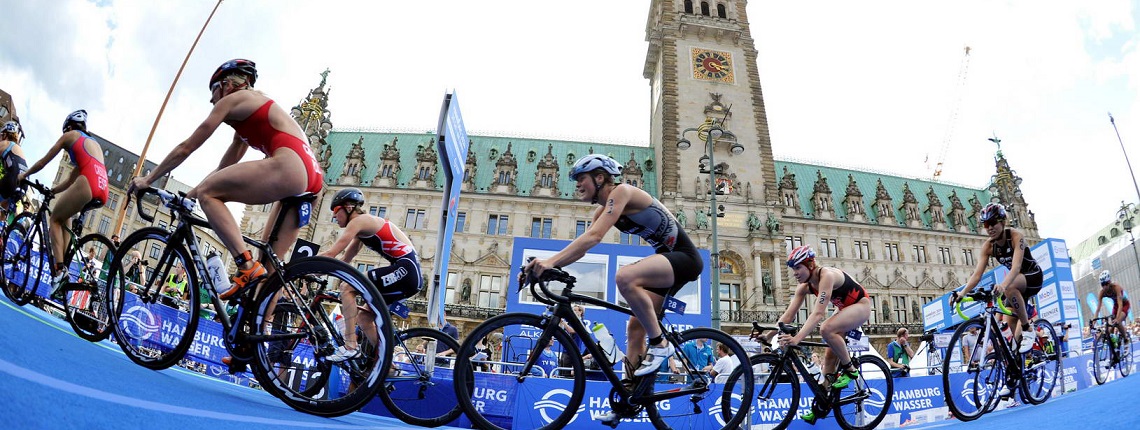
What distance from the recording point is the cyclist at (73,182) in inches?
224

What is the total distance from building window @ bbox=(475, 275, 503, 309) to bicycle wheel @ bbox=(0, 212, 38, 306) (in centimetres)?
3401

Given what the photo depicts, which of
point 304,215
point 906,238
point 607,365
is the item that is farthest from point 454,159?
point 906,238

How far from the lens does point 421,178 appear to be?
4544 centimetres

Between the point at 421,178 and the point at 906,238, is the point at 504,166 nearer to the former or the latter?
the point at 421,178

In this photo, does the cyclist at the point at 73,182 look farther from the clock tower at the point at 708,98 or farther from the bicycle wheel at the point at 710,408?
the clock tower at the point at 708,98

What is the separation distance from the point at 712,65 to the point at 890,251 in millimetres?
21599

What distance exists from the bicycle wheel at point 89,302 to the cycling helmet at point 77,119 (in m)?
1.50

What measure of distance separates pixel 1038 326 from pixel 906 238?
4666cm

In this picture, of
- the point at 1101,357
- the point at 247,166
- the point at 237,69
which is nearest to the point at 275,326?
the point at 247,166

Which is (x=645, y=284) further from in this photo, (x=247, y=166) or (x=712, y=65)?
(x=712, y=65)

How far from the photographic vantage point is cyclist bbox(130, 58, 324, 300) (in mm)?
3637

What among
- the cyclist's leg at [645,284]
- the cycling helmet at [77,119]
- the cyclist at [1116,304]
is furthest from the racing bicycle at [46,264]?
the cyclist at [1116,304]

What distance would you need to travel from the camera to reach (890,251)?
157 ft

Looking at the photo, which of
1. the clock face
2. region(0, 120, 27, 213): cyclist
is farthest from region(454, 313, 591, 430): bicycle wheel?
the clock face
